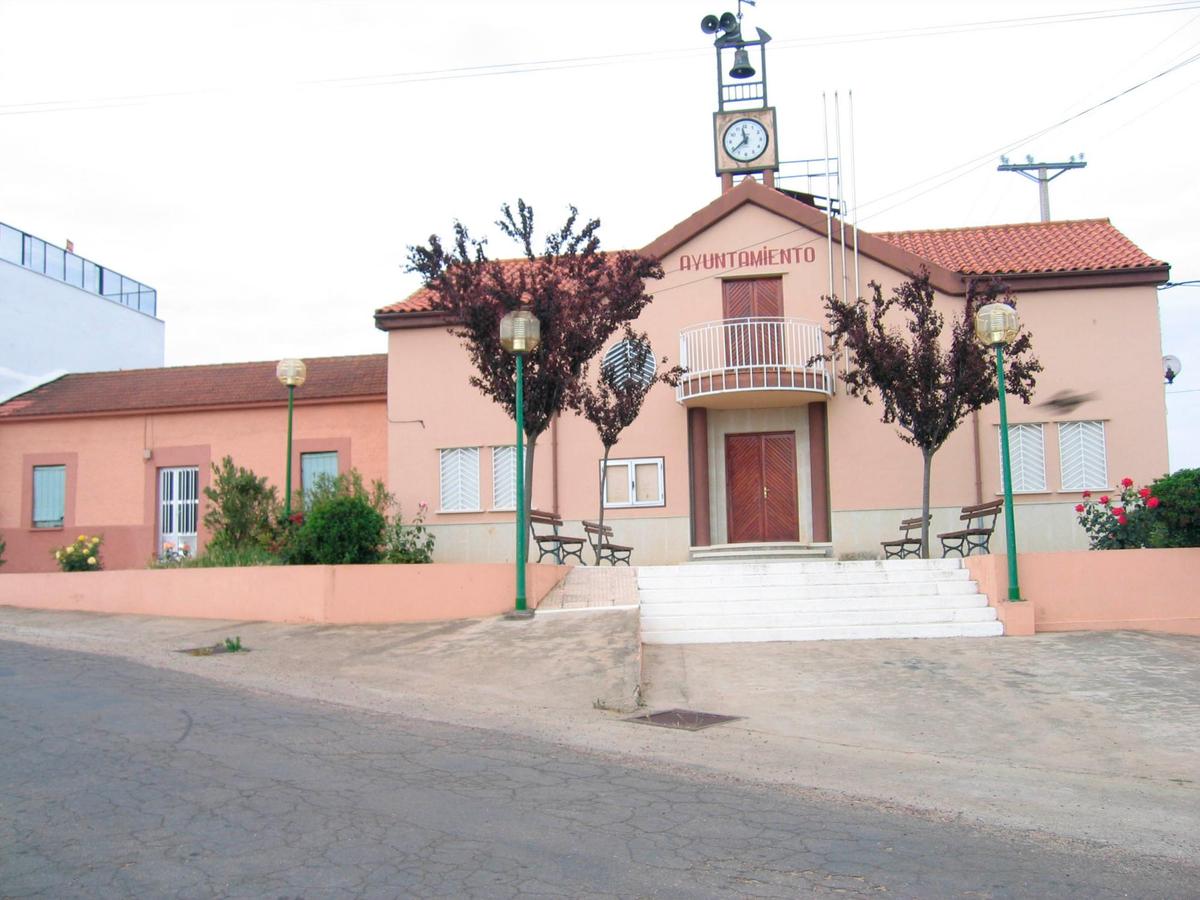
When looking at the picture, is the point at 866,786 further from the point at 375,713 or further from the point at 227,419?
the point at 227,419

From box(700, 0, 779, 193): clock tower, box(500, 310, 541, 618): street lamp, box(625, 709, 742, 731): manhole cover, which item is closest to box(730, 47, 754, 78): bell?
box(700, 0, 779, 193): clock tower

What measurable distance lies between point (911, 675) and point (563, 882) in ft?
21.3

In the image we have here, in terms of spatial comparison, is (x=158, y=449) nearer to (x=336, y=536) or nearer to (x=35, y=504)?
(x=35, y=504)

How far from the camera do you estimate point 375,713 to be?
843 centimetres

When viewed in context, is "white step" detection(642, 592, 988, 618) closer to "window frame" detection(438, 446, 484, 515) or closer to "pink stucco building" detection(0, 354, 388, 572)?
"window frame" detection(438, 446, 484, 515)

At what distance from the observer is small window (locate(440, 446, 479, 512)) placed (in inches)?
784

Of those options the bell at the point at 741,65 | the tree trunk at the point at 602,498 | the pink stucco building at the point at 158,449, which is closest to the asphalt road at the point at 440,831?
the tree trunk at the point at 602,498

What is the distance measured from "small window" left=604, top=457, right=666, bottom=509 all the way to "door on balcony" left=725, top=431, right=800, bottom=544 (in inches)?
54.2

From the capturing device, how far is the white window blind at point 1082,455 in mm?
18484

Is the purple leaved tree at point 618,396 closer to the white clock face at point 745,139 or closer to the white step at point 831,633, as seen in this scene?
the white step at point 831,633

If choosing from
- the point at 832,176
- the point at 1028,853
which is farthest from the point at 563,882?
the point at 832,176

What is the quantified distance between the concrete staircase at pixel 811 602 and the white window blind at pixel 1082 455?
588cm

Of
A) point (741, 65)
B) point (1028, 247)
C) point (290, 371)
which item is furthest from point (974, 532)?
point (741, 65)

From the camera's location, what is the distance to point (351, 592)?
13.2 meters
